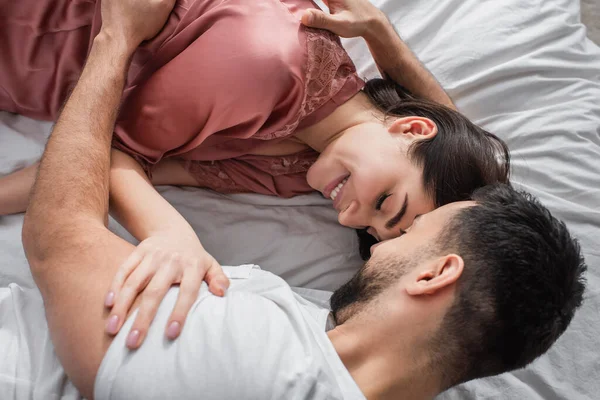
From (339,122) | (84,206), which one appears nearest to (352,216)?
(339,122)

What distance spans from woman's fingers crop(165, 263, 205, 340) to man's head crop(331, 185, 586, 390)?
10.4 inches

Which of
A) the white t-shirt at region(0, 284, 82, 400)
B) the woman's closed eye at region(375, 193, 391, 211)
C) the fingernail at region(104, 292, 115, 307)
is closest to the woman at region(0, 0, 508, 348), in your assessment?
the woman's closed eye at region(375, 193, 391, 211)

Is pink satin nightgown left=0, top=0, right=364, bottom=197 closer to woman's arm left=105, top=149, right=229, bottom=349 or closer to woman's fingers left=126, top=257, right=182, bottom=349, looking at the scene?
woman's arm left=105, top=149, right=229, bottom=349

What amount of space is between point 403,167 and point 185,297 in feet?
1.74

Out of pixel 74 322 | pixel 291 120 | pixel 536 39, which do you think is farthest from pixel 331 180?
pixel 536 39

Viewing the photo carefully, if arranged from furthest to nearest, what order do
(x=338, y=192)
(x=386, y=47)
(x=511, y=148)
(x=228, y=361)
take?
(x=511, y=148) < (x=386, y=47) < (x=338, y=192) < (x=228, y=361)

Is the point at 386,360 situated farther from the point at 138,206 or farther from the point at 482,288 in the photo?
the point at 138,206

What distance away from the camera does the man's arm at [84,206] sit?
0.91m

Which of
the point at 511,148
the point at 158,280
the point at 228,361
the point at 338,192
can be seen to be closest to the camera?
the point at 228,361

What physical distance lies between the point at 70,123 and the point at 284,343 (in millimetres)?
603

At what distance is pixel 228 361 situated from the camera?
0.85 m

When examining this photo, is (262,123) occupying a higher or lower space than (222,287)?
higher

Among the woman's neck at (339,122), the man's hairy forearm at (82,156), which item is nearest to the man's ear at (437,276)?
the woman's neck at (339,122)

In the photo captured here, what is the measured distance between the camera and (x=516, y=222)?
1.02 m
